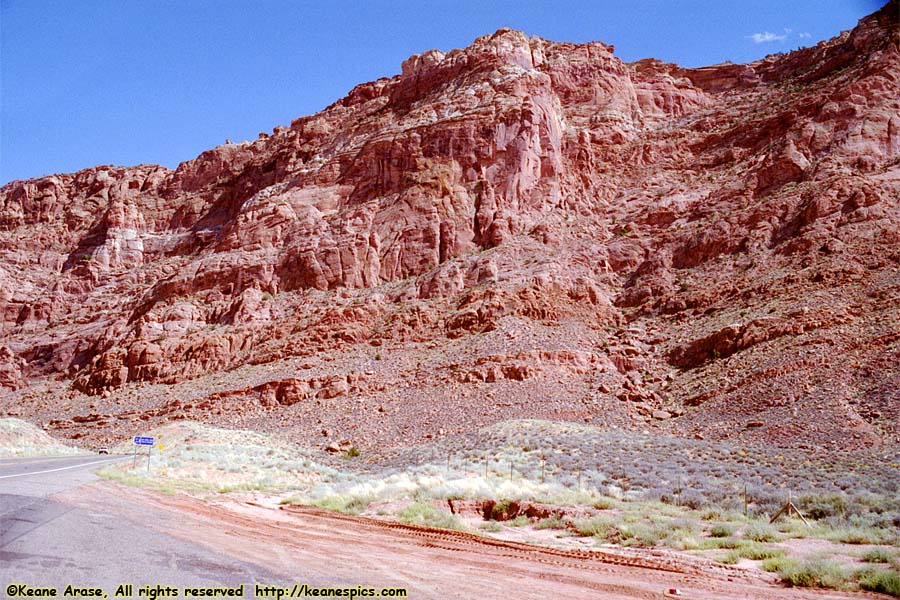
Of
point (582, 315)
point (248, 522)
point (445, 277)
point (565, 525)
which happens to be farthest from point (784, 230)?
point (248, 522)

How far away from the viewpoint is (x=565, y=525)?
14664 mm

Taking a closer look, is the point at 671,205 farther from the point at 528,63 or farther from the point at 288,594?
the point at 288,594

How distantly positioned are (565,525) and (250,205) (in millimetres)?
60716

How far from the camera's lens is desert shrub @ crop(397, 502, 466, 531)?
14.5 m

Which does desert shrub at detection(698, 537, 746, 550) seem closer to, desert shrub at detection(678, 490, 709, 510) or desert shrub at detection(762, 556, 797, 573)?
desert shrub at detection(762, 556, 797, 573)

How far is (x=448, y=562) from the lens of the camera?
1075cm

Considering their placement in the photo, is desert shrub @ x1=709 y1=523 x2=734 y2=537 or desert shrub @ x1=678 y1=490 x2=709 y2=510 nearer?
desert shrub @ x1=709 y1=523 x2=734 y2=537

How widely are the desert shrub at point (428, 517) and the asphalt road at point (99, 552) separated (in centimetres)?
493

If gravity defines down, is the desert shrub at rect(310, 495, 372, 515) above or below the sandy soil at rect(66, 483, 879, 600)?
below

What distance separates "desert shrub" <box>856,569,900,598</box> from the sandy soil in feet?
1.12

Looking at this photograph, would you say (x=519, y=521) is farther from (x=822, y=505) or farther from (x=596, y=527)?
(x=822, y=505)

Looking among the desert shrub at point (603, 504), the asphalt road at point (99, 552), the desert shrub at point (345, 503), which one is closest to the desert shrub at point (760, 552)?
the desert shrub at point (603, 504)

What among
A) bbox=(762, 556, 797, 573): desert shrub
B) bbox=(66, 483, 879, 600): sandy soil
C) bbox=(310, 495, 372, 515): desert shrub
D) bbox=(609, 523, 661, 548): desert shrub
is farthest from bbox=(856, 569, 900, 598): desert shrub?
bbox=(310, 495, 372, 515): desert shrub

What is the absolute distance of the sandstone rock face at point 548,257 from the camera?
40688 millimetres
